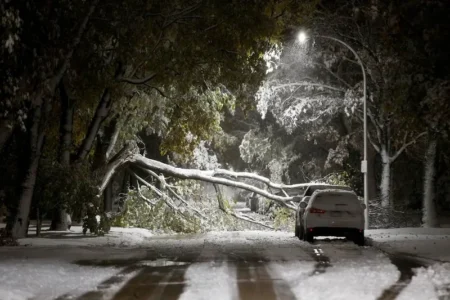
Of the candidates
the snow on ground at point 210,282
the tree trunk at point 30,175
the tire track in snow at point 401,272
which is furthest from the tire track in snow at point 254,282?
the tree trunk at point 30,175

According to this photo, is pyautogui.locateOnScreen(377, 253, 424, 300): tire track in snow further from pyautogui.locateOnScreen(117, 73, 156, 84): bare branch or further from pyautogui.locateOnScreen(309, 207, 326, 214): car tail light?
pyautogui.locateOnScreen(117, 73, 156, 84): bare branch

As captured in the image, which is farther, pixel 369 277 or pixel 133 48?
pixel 133 48

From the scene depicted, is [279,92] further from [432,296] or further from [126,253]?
[432,296]

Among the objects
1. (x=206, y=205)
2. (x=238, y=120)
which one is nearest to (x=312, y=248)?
(x=206, y=205)

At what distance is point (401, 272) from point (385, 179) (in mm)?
19804

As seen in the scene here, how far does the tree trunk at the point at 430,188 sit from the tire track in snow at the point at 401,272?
13352mm

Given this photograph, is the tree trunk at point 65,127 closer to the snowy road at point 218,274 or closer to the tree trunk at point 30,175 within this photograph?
the tree trunk at point 30,175

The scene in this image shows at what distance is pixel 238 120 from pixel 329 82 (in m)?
13.2

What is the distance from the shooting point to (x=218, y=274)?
489 inches

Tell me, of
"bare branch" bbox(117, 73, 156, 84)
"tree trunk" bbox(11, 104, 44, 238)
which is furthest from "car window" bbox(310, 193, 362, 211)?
"tree trunk" bbox(11, 104, 44, 238)

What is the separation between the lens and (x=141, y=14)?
62.2ft

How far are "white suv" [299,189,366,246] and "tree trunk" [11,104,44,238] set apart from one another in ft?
27.3

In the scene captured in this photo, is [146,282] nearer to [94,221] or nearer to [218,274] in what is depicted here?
[218,274]

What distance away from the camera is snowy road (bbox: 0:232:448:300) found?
33.6ft
